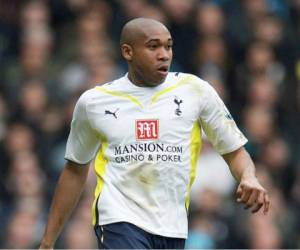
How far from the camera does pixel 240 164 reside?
27.7 ft

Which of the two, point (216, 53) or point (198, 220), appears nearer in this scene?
point (198, 220)

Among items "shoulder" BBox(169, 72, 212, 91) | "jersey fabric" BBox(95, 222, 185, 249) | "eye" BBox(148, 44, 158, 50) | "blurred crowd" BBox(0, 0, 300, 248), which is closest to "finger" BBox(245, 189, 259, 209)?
"jersey fabric" BBox(95, 222, 185, 249)

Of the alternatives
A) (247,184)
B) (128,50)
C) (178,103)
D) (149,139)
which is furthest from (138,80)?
(247,184)

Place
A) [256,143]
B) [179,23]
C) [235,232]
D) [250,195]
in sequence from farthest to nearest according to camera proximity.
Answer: [179,23], [256,143], [235,232], [250,195]

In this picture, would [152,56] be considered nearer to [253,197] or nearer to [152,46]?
[152,46]

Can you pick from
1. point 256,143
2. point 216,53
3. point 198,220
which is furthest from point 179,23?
point 198,220

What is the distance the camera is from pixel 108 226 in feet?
27.6

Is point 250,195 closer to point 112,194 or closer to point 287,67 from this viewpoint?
point 112,194

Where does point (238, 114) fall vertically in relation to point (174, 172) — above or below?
below

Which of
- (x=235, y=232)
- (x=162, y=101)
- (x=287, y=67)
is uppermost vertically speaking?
(x=162, y=101)

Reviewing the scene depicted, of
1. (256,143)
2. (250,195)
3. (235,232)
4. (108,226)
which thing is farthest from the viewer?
(256,143)

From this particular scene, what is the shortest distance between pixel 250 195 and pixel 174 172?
0.63 meters

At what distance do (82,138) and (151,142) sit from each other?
533 mm

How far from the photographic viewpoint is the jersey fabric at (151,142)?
8.34 meters
